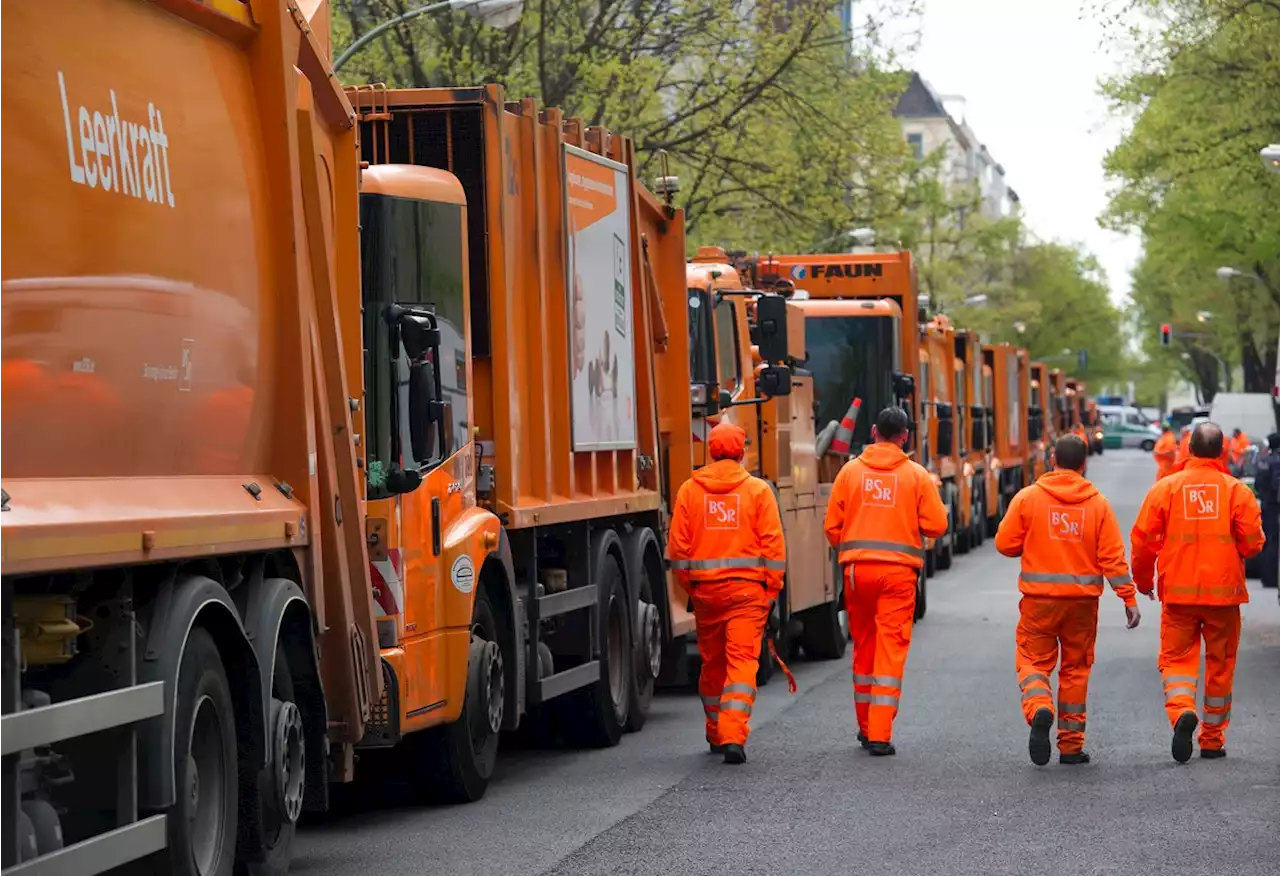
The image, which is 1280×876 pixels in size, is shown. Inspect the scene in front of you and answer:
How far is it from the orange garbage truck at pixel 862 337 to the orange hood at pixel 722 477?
10.6 m

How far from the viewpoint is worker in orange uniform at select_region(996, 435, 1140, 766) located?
11539 millimetres

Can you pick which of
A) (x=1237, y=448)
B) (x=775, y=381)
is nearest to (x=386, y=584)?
(x=775, y=381)

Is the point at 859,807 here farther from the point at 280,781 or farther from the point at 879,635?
the point at 280,781

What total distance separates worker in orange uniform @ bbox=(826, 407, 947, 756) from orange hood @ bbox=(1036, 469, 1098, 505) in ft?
1.93

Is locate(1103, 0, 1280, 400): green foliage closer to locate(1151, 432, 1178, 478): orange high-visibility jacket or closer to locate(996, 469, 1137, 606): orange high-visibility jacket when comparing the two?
locate(1151, 432, 1178, 478): orange high-visibility jacket

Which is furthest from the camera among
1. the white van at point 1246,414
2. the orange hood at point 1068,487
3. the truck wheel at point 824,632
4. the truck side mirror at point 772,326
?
the white van at point 1246,414

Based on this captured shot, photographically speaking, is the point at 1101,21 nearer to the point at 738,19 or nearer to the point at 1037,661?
the point at 738,19

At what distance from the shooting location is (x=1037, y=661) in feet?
38.0

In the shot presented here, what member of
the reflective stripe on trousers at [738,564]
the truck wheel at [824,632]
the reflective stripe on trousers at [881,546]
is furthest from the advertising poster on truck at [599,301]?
the truck wheel at [824,632]

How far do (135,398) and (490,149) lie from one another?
4.63 meters

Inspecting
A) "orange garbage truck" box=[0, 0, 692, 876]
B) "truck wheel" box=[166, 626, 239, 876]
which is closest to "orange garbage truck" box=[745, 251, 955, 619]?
"orange garbage truck" box=[0, 0, 692, 876]

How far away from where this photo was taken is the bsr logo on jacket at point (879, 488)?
39.8ft

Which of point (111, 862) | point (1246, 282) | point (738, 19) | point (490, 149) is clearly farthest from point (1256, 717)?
point (1246, 282)

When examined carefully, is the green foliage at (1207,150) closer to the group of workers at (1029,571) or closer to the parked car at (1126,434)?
the group of workers at (1029,571)
